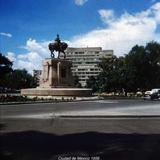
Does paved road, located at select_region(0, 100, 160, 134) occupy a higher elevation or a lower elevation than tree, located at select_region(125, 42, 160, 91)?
lower

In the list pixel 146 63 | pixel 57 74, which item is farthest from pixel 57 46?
pixel 146 63

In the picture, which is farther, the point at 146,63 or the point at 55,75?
the point at 146,63

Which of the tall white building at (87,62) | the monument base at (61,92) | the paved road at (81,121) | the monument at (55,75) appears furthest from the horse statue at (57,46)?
the tall white building at (87,62)

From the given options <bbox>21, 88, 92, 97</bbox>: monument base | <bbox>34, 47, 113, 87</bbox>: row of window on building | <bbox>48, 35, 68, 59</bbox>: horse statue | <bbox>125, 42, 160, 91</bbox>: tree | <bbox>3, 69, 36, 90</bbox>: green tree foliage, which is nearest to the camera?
<bbox>21, 88, 92, 97</bbox>: monument base

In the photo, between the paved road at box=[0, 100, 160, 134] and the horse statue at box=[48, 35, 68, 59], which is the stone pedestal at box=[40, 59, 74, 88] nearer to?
the horse statue at box=[48, 35, 68, 59]

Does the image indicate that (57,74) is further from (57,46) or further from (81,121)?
(81,121)

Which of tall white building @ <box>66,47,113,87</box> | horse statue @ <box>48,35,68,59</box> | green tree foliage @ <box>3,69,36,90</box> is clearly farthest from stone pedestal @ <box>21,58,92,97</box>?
tall white building @ <box>66,47,113,87</box>

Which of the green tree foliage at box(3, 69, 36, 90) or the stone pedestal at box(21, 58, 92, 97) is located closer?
the stone pedestal at box(21, 58, 92, 97)

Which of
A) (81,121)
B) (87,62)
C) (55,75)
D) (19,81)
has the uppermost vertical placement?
(87,62)

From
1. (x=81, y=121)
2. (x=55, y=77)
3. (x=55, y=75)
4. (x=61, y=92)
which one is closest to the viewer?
(x=81, y=121)

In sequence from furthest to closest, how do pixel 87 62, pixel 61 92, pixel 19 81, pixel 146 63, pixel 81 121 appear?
pixel 87 62 < pixel 19 81 < pixel 146 63 < pixel 61 92 < pixel 81 121

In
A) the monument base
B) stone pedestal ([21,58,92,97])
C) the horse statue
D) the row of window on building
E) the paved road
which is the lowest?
the paved road

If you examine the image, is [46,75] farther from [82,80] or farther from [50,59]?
[82,80]

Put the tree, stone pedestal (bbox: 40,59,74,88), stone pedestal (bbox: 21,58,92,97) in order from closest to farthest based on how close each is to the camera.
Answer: stone pedestal (bbox: 21,58,92,97) → stone pedestal (bbox: 40,59,74,88) → the tree
